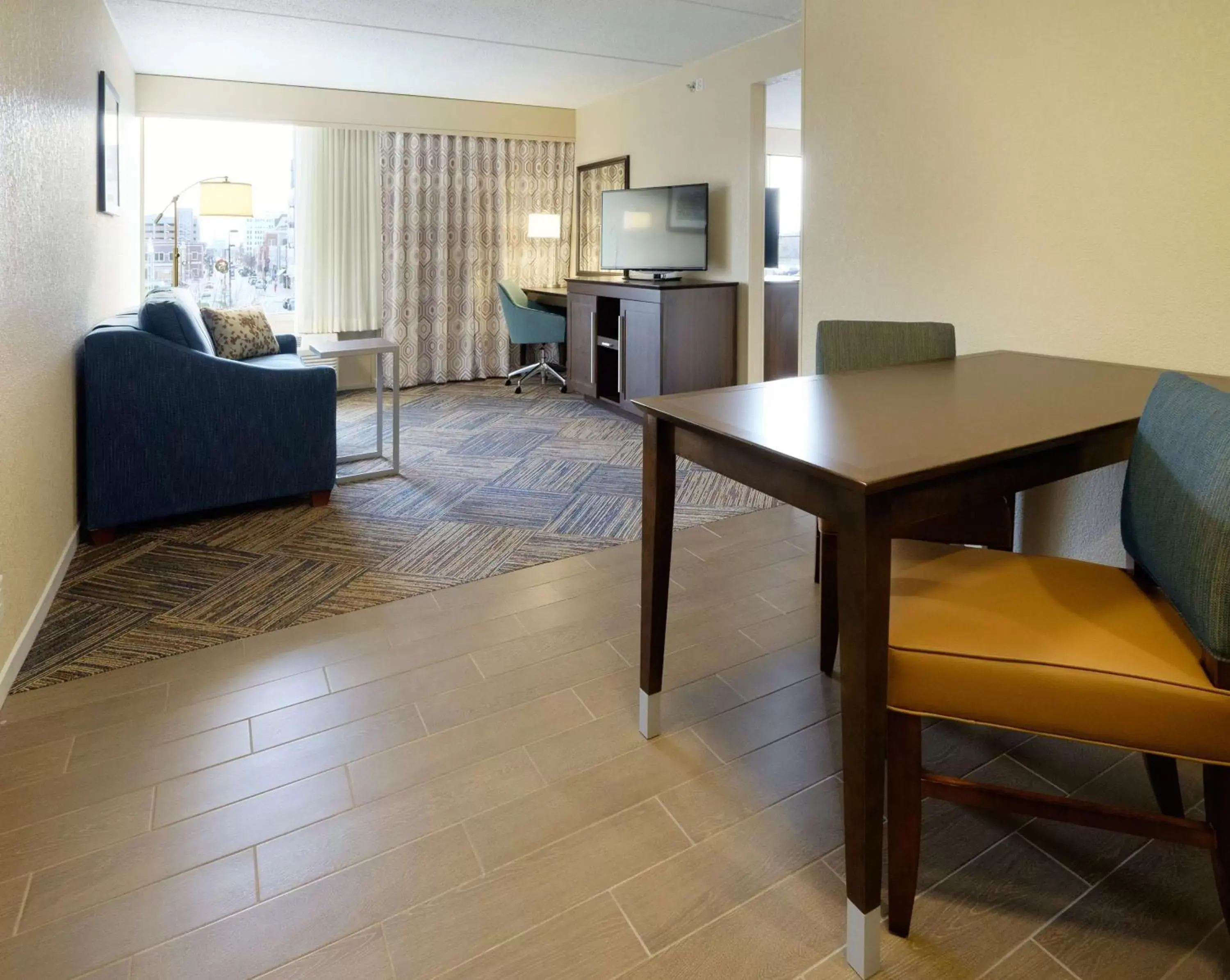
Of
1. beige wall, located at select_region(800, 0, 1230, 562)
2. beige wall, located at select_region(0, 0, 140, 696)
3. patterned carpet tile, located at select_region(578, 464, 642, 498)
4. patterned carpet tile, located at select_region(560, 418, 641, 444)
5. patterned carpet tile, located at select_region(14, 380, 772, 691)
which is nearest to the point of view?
beige wall, located at select_region(800, 0, 1230, 562)

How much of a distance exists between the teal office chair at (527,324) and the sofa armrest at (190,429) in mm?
2906

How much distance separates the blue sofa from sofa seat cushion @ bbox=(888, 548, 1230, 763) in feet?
8.61

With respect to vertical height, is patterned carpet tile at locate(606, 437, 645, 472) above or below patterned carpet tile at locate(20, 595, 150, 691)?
above

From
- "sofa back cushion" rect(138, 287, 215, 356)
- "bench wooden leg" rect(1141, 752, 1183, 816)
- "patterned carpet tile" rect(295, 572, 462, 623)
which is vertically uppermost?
"sofa back cushion" rect(138, 287, 215, 356)

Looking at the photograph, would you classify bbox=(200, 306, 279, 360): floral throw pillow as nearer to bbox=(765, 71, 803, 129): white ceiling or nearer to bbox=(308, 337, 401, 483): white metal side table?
bbox=(308, 337, 401, 483): white metal side table

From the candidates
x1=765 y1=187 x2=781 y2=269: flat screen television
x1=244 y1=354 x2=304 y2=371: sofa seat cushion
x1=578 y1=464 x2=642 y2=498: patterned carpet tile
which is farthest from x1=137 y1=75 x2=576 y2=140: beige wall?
x1=578 y1=464 x2=642 y2=498: patterned carpet tile

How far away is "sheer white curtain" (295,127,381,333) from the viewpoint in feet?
19.4

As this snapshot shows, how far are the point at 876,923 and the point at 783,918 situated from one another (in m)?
0.16

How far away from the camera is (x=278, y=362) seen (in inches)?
156

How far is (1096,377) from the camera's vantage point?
1.84 m

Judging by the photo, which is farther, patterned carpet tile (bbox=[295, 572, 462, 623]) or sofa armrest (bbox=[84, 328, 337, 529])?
sofa armrest (bbox=[84, 328, 337, 529])

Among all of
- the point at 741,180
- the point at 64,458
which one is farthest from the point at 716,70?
the point at 64,458

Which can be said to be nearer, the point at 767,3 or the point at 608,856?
the point at 608,856

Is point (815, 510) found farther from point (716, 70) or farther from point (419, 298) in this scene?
point (419, 298)
